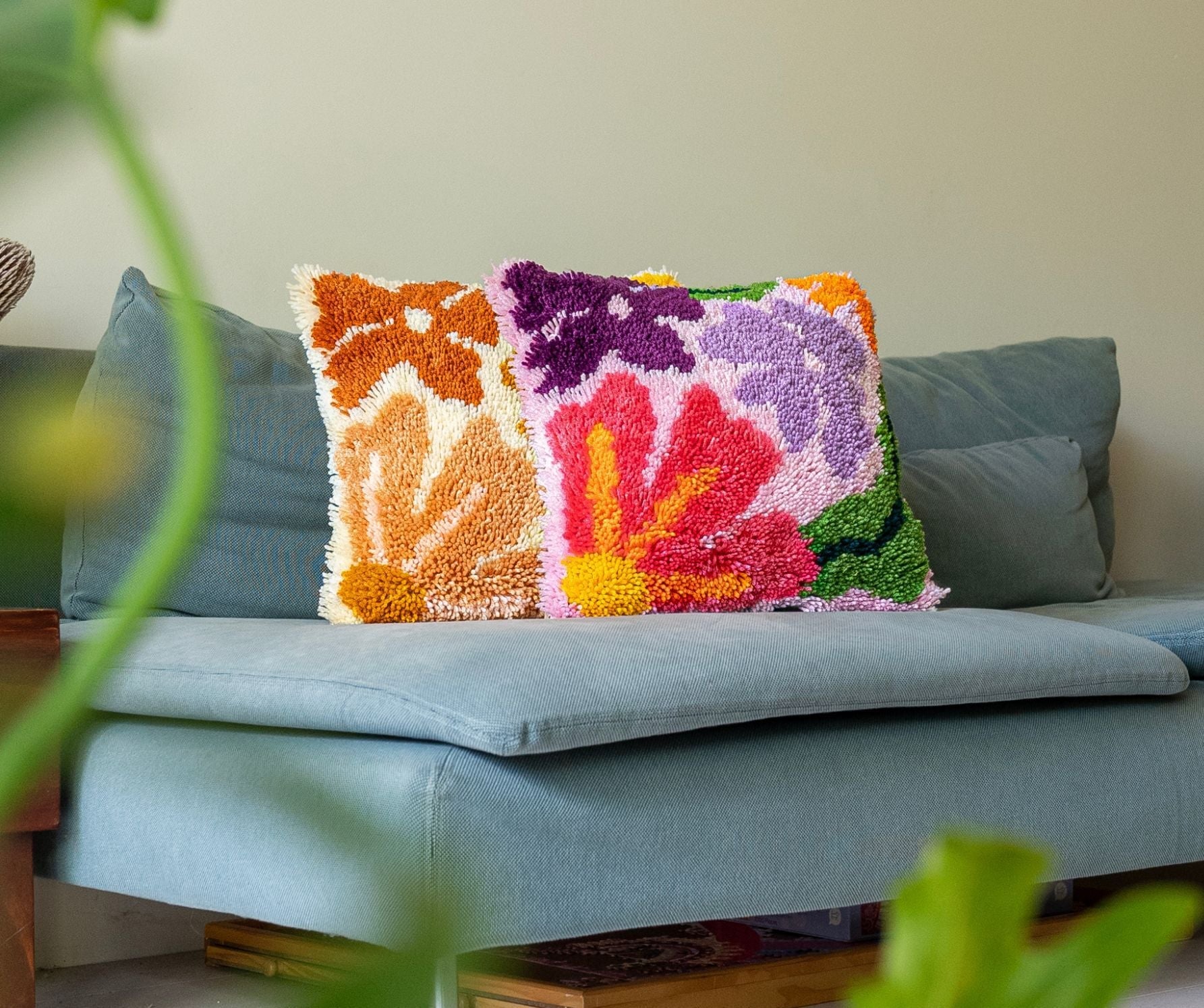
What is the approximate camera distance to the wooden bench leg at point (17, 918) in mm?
1320

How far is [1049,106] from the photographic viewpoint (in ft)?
9.95

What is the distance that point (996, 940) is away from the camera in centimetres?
11

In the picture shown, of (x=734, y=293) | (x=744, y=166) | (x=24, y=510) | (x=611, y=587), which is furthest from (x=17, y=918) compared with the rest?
(x=744, y=166)

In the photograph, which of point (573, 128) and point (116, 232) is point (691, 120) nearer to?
point (573, 128)

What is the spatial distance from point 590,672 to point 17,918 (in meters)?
0.65

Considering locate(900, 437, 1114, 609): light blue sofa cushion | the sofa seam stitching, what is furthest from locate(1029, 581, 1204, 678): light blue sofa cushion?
the sofa seam stitching

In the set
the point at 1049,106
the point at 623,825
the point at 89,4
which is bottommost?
the point at 623,825

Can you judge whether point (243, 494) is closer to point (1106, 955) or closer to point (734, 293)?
point (734, 293)

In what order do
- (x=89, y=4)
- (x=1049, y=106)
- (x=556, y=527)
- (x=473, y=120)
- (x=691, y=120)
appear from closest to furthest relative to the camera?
(x=89, y=4)
(x=556, y=527)
(x=473, y=120)
(x=691, y=120)
(x=1049, y=106)

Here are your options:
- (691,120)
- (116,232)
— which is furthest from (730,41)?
(116,232)

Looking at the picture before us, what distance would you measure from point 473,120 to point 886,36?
0.96m

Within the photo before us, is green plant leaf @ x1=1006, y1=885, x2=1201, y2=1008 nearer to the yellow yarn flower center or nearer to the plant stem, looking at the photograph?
the plant stem

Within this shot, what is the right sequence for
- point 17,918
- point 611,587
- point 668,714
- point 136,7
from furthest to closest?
point 611,587, point 17,918, point 668,714, point 136,7

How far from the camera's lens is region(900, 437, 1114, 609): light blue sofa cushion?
89.5 inches
